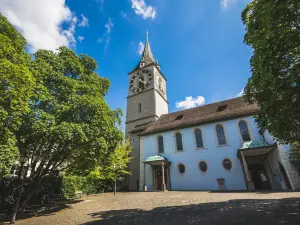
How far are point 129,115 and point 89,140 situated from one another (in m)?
21.3

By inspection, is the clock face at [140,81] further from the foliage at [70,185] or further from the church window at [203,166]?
the foliage at [70,185]

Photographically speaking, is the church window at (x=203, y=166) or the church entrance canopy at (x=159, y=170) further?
the church entrance canopy at (x=159, y=170)

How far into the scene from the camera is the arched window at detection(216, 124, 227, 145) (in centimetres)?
1822

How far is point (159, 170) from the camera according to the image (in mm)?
20578

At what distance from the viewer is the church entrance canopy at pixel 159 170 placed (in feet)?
61.6

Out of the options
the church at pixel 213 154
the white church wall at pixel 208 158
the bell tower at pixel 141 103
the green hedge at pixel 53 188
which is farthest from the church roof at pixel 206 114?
the green hedge at pixel 53 188

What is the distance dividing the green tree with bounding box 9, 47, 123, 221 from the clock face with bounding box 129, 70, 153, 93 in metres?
20.7

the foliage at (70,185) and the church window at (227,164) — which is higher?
the church window at (227,164)

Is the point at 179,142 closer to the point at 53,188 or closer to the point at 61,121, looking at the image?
the point at 53,188

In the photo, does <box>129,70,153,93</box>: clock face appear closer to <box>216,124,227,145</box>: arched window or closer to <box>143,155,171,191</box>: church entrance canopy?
<box>143,155,171,191</box>: church entrance canopy

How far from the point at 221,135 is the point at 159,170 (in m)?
8.51

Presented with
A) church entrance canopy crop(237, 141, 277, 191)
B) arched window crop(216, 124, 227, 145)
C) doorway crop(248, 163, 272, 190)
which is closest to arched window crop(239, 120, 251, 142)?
church entrance canopy crop(237, 141, 277, 191)

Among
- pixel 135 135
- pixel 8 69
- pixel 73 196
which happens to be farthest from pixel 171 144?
pixel 8 69

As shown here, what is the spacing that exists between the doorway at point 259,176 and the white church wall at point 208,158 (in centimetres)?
271
